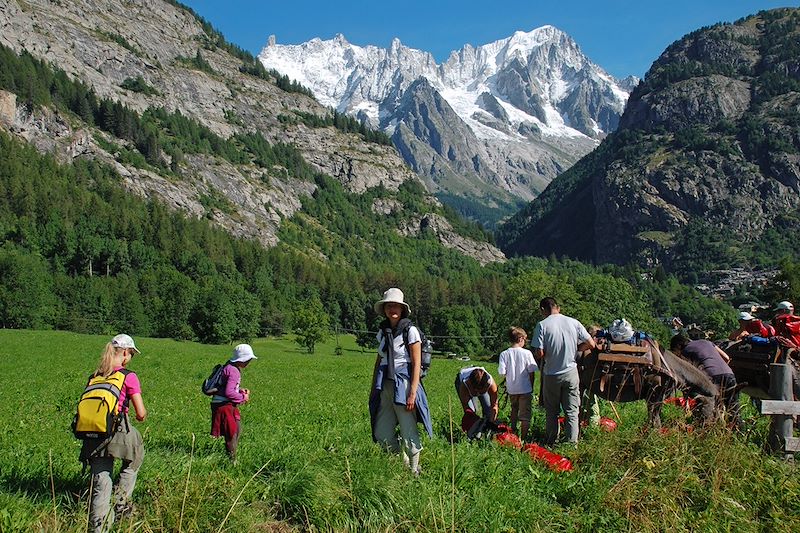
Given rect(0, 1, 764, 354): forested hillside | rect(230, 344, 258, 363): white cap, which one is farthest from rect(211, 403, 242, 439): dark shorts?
rect(0, 1, 764, 354): forested hillside

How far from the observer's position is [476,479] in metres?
6.86

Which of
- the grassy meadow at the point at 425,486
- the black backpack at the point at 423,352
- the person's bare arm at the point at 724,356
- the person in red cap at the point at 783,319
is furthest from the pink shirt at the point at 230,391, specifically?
the person in red cap at the point at 783,319

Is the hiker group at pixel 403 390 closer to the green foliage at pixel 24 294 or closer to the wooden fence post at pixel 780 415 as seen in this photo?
the wooden fence post at pixel 780 415

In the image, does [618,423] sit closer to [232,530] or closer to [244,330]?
[232,530]

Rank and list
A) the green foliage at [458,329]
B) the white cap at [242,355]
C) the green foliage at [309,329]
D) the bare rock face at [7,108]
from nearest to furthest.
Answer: the white cap at [242,355], the green foliage at [309,329], the green foliage at [458,329], the bare rock face at [7,108]

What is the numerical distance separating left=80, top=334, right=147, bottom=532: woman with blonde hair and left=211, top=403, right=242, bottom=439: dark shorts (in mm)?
2375

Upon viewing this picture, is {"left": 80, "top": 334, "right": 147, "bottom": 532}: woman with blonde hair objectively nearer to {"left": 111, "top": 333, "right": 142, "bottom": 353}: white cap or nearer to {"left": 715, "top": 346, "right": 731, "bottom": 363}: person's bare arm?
{"left": 111, "top": 333, "right": 142, "bottom": 353}: white cap

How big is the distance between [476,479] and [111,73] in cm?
22382

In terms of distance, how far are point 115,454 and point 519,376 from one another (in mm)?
6854

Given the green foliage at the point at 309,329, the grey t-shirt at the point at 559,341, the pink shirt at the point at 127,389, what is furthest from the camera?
the green foliage at the point at 309,329

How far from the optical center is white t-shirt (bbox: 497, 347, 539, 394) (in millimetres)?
10273

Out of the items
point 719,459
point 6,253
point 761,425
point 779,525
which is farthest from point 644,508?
point 6,253

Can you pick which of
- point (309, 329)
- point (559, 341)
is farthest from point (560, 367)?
point (309, 329)

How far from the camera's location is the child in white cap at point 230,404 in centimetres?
845
